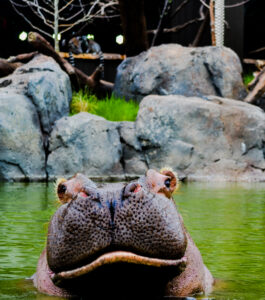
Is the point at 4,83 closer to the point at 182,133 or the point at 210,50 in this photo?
the point at 182,133

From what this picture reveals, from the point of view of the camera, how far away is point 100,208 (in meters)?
2.21

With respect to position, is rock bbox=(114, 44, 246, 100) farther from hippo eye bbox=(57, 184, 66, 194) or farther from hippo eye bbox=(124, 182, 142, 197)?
hippo eye bbox=(124, 182, 142, 197)

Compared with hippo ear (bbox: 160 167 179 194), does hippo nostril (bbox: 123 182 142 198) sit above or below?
above

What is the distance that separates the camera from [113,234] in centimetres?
221

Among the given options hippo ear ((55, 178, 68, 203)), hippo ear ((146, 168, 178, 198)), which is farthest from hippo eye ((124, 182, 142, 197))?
hippo ear ((55, 178, 68, 203))

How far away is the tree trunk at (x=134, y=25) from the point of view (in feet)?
48.1

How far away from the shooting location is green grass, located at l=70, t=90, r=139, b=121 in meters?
13.3

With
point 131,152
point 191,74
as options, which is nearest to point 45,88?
point 131,152

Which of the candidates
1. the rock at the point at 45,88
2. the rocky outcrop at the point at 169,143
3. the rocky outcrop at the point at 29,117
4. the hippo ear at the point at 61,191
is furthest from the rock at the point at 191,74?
the hippo ear at the point at 61,191

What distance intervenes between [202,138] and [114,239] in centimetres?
1015

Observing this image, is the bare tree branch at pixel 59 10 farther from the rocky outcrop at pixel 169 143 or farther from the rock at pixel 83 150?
the rock at pixel 83 150

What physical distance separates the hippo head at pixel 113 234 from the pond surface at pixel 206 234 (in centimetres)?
47

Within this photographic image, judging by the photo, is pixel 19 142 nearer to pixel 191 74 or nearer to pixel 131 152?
pixel 131 152

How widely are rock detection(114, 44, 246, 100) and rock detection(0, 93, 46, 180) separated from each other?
12.2 ft
